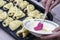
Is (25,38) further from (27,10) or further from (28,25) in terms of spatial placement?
(27,10)

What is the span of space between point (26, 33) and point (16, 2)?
34 centimetres

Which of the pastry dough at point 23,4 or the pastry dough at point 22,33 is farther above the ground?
the pastry dough at point 23,4

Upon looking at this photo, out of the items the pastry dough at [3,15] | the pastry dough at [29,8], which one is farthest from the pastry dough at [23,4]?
the pastry dough at [3,15]

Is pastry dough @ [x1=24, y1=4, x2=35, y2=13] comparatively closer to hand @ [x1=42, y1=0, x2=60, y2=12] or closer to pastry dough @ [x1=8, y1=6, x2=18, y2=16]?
pastry dough @ [x1=8, y1=6, x2=18, y2=16]

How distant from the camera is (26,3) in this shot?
1182 millimetres

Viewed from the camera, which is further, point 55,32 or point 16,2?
point 16,2

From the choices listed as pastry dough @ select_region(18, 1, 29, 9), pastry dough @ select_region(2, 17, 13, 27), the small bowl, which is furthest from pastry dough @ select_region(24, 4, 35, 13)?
the small bowl

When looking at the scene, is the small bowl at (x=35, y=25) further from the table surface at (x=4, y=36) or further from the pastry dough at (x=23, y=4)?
the pastry dough at (x=23, y=4)

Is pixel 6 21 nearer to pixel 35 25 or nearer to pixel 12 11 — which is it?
pixel 12 11

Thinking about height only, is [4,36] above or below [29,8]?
below

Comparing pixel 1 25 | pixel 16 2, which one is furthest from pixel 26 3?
pixel 1 25

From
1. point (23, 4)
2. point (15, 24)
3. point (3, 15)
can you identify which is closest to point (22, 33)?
point (15, 24)

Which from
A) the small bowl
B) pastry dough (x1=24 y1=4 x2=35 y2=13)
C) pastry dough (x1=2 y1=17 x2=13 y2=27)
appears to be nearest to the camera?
the small bowl

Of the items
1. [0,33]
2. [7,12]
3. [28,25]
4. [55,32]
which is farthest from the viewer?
[7,12]
